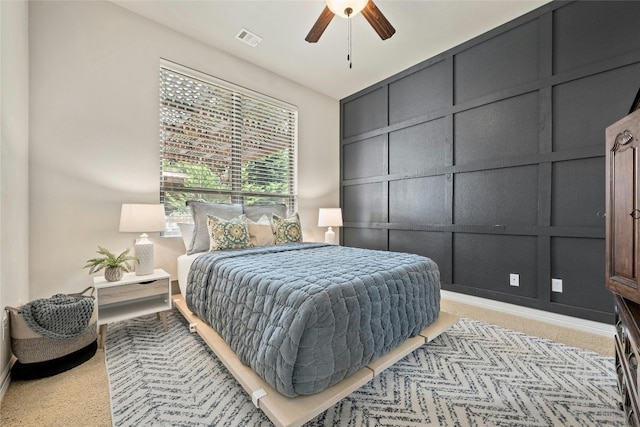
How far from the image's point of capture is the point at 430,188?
343 centimetres

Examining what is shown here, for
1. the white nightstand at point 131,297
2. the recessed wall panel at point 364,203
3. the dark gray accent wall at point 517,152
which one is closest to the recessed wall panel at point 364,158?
the dark gray accent wall at point 517,152

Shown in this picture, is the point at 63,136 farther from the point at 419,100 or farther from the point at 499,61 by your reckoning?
the point at 499,61

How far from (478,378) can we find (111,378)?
231cm

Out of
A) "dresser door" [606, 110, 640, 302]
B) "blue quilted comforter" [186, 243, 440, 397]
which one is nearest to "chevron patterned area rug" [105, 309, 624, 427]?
"blue quilted comforter" [186, 243, 440, 397]

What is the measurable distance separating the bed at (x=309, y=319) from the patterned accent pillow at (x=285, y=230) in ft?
2.67

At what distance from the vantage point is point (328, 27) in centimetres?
284

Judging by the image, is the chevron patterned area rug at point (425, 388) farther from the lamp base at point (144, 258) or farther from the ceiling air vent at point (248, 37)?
the ceiling air vent at point (248, 37)

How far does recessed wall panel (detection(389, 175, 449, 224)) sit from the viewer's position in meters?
3.33

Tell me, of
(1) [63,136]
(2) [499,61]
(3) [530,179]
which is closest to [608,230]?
(3) [530,179]

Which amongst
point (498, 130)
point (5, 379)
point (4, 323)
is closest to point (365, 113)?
point (498, 130)

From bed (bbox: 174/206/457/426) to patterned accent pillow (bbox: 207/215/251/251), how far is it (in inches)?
14.4

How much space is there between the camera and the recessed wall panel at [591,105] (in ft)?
7.07

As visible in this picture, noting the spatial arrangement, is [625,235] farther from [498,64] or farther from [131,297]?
[131,297]

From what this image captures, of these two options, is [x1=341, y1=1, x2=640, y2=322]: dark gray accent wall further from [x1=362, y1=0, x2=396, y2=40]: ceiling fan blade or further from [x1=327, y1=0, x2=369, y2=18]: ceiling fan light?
[x1=327, y1=0, x2=369, y2=18]: ceiling fan light
